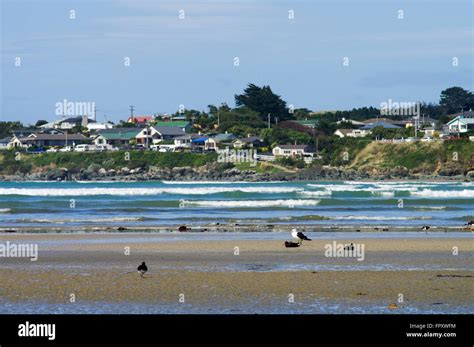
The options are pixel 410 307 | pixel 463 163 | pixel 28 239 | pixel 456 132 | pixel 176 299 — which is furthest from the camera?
pixel 456 132

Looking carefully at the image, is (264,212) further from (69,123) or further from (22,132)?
(69,123)

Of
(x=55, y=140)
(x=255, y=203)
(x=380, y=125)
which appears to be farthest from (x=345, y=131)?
(x=255, y=203)

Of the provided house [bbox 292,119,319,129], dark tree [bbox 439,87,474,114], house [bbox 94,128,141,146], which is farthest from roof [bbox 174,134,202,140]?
dark tree [bbox 439,87,474,114]

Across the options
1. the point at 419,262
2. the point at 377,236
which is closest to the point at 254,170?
the point at 377,236

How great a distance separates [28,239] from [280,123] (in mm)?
101523

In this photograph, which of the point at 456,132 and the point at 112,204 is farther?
the point at 456,132

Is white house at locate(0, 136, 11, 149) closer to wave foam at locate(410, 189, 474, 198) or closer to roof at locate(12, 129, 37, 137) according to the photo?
roof at locate(12, 129, 37, 137)

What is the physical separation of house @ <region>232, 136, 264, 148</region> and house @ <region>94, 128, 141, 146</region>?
17.6m

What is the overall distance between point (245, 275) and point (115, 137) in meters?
104

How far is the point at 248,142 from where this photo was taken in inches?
4237

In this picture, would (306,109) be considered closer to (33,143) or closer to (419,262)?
(33,143)

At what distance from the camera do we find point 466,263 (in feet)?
61.3

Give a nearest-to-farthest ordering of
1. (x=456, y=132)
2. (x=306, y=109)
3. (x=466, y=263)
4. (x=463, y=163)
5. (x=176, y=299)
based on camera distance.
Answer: (x=176, y=299) → (x=466, y=263) → (x=463, y=163) → (x=456, y=132) → (x=306, y=109)

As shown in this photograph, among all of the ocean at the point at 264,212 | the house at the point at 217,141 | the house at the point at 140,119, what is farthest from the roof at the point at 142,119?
the ocean at the point at 264,212
